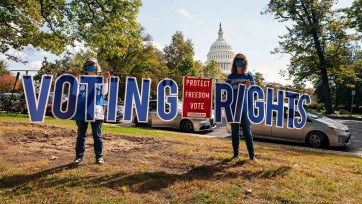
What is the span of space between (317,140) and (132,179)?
893 centimetres

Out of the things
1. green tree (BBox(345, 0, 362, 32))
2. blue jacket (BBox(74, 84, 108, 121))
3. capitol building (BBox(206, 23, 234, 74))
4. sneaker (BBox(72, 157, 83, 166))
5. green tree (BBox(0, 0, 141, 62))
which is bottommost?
sneaker (BBox(72, 157, 83, 166))

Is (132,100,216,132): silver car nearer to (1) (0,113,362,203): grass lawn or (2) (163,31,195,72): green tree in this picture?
(1) (0,113,362,203): grass lawn

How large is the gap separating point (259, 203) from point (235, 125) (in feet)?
8.51

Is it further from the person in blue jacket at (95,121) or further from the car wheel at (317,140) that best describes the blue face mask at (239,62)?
the car wheel at (317,140)

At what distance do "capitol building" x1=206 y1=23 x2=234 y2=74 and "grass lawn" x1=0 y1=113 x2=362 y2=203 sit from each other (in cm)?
11477

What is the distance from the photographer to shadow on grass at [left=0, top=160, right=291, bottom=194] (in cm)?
481

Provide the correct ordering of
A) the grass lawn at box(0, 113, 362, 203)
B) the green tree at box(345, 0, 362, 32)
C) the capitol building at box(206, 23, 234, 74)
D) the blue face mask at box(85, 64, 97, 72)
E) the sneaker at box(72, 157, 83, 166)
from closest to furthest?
1. the grass lawn at box(0, 113, 362, 203)
2. the sneaker at box(72, 157, 83, 166)
3. the blue face mask at box(85, 64, 97, 72)
4. the green tree at box(345, 0, 362, 32)
5. the capitol building at box(206, 23, 234, 74)

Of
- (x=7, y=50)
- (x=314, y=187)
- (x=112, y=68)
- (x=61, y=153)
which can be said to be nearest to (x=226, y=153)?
(x=314, y=187)

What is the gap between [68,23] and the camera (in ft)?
54.2

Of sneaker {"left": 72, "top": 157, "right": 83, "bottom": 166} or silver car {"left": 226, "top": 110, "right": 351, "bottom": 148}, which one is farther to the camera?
silver car {"left": 226, "top": 110, "right": 351, "bottom": 148}

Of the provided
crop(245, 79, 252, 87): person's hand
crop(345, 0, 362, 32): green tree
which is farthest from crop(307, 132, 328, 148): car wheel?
crop(345, 0, 362, 32): green tree

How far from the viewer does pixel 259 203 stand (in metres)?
4.36

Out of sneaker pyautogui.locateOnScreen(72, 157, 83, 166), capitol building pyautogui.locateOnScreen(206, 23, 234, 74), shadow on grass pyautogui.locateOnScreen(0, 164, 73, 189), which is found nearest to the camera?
shadow on grass pyautogui.locateOnScreen(0, 164, 73, 189)

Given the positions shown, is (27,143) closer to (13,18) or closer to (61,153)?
(61,153)
